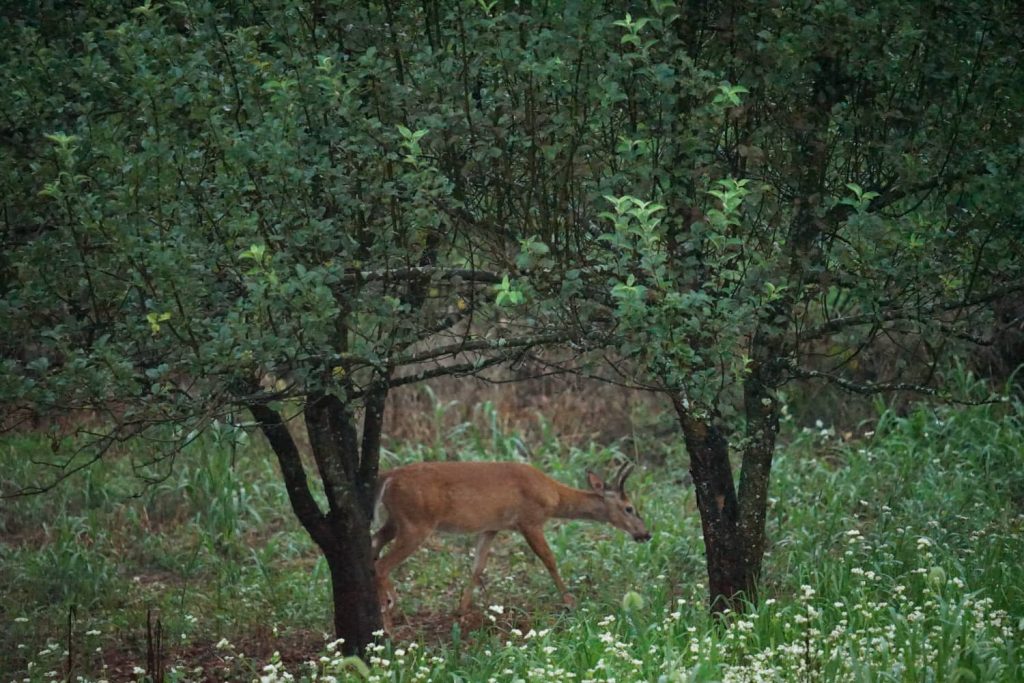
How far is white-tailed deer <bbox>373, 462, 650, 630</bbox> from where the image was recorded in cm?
954

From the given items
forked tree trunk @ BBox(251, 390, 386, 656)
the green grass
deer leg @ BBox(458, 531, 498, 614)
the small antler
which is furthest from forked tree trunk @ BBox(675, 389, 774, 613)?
the small antler

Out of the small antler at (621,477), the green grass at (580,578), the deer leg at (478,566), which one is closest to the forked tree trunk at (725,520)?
the green grass at (580,578)

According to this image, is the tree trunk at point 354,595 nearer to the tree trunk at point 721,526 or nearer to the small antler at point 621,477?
the tree trunk at point 721,526

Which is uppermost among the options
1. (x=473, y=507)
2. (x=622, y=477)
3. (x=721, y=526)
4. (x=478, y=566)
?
(x=622, y=477)

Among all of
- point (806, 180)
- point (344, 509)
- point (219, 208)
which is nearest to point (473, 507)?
point (344, 509)

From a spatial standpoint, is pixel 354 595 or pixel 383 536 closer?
pixel 354 595

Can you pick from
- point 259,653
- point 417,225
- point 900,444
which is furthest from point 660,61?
point 900,444

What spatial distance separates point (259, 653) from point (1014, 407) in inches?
254

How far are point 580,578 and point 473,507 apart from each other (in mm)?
961

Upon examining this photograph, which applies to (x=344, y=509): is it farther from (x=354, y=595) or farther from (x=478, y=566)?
(x=478, y=566)

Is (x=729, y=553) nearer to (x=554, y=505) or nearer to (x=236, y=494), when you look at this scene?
(x=554, y=505)

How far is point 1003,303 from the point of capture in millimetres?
8570

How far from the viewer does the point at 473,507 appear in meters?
9.84

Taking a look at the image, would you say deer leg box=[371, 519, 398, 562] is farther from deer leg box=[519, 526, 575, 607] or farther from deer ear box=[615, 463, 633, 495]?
deer ear box=[615, 463, 633, 495]
